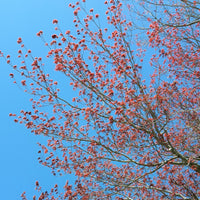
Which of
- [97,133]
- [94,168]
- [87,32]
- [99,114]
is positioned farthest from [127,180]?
[87,32]

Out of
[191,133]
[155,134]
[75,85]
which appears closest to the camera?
[191,133]

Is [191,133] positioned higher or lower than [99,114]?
lower

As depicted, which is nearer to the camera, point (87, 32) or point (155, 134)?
point (155, 134)

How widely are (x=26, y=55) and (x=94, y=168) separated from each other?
152 inches

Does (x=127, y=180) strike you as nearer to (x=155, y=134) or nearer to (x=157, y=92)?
(x=155, y=134)

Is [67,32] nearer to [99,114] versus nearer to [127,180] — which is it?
[99,114]

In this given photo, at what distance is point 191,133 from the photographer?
5176mm

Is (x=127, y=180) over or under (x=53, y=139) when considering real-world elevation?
under

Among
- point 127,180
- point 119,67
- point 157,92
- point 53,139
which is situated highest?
point 119,67

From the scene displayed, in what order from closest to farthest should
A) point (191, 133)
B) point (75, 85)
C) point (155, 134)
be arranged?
point (191, 133), point (155, 134), point (75, 85)

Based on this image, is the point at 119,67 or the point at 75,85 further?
the point at 75,85

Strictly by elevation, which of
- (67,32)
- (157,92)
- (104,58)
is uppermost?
(67,32)

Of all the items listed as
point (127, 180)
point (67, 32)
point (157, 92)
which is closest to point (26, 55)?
point (67, 32)

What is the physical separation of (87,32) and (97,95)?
1934mm
